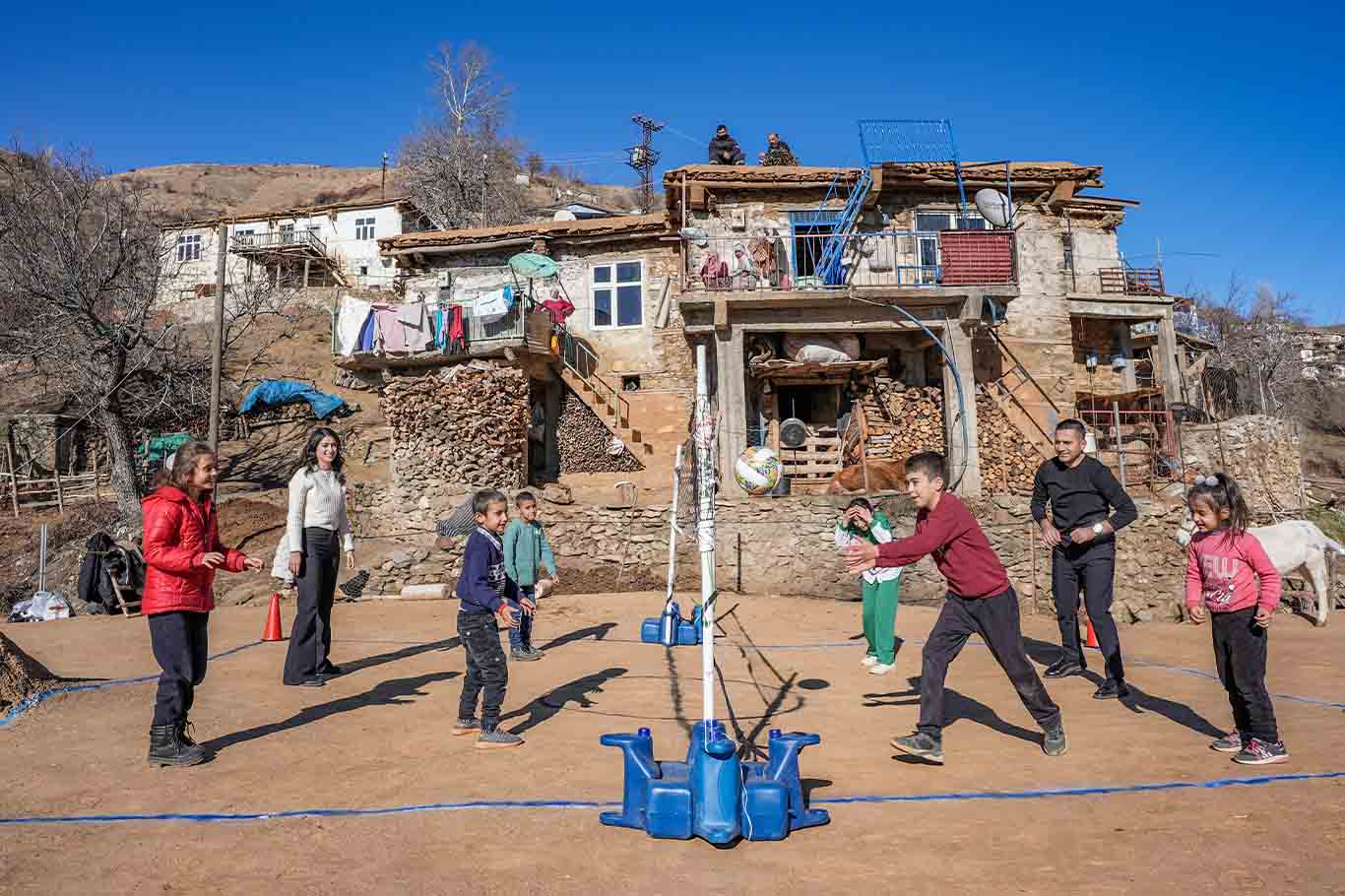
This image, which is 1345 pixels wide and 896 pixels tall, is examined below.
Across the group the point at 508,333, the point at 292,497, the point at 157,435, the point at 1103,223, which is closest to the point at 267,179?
the point at 157,435

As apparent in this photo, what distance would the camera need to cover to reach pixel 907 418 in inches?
802

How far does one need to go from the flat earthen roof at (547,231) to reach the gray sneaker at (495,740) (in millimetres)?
17852

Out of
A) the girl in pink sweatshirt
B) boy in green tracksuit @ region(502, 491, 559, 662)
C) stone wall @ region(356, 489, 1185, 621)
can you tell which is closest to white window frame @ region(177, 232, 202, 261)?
stone wall @ region(356, 489, 1185, 621)

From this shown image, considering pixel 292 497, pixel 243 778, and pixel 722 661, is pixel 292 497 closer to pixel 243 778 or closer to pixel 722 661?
pixel 243 778

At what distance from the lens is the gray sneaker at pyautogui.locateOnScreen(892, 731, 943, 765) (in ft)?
14.3

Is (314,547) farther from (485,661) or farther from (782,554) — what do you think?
(782,554)

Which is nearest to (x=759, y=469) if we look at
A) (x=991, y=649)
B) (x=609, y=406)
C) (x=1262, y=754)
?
(x=609, y=406)

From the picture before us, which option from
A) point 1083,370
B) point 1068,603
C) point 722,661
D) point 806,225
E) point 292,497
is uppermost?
point 806,225

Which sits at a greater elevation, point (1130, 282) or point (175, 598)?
point (1130, 282)

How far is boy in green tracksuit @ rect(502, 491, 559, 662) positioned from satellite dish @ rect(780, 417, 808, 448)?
12.2 metres

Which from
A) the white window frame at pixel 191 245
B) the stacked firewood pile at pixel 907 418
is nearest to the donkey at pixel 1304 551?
the stacked firewood pile at pixel 907 418

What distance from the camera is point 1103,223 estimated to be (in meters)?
24.5

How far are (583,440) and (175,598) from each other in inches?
675

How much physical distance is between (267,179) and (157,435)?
6202cm
